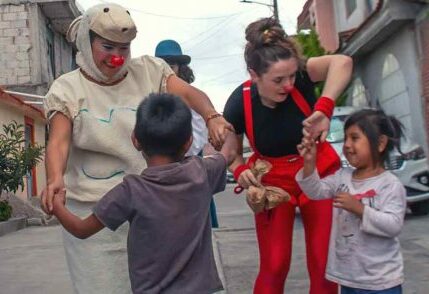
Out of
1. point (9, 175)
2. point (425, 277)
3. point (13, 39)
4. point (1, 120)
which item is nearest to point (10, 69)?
point (13, 39)

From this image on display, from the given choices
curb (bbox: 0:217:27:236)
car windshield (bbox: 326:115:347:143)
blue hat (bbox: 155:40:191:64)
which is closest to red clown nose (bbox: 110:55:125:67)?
blue hat (bbox: 155:40:191:64)

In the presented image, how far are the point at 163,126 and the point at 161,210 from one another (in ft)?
0.96

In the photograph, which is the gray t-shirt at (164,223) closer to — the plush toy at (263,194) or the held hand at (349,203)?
the plush toy at (263,194)

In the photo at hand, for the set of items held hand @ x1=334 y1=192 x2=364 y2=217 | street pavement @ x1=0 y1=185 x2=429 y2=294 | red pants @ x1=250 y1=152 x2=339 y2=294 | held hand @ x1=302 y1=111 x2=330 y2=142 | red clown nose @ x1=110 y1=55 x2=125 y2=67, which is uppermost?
red clown nose @ x1=110 y1=55 x2=125 y2=67

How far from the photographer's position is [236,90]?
3.33 m

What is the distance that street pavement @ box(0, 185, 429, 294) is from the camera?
543 centimetres

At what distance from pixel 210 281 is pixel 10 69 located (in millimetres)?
18627

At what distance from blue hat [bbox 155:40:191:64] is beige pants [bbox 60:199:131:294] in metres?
2.07

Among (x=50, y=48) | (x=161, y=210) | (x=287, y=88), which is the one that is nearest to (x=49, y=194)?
(x=161, y=210)

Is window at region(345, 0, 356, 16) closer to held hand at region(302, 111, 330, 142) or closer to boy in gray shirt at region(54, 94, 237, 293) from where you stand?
held hand at region(302, 111, 330, 142)

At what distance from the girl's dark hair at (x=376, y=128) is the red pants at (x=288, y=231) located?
10.2 inches

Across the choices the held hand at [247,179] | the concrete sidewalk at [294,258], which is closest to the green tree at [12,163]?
the concrete sidewalk at [294,258]

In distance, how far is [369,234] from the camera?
9.80 feet

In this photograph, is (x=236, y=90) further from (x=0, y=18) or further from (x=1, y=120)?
(x=0, y=18)
